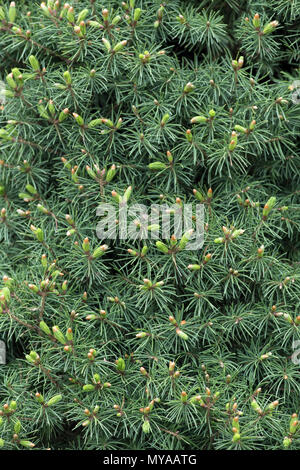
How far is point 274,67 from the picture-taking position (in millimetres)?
1670

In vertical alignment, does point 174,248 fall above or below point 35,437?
above

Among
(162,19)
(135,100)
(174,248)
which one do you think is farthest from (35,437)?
(162,19)

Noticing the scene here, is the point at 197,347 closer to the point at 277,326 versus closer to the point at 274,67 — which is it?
the point at 277,326

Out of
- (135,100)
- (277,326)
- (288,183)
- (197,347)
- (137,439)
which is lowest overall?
(137,439)

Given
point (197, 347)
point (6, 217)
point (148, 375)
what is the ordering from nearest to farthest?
point (148, 375) → point (197, 347) → point (6, 217)

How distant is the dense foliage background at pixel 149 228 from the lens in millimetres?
1423

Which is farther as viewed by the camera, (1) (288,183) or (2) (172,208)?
(1) (288,183)

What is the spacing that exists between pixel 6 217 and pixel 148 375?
2.09 feet

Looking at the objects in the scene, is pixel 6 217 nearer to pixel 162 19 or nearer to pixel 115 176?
pixel 115 176

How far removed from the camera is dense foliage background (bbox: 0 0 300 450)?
1.42 metres

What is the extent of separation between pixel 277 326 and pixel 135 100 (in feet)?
2.45

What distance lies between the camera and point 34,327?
57.9 inches

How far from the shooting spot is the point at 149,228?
4.58 feet

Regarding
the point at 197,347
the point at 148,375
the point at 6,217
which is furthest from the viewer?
the point at 6,217
